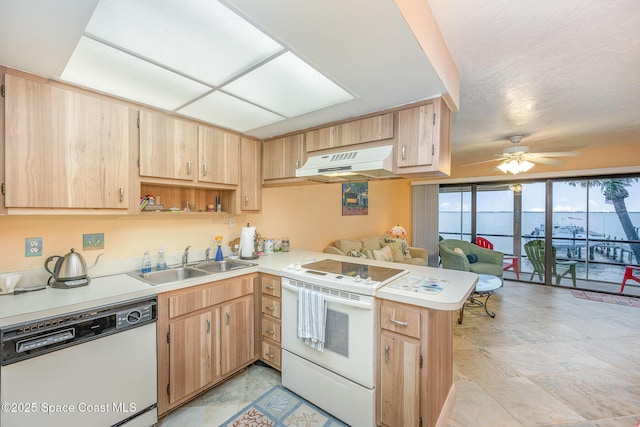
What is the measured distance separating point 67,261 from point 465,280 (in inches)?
106

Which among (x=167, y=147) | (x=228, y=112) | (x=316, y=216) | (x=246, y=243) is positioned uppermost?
(x=228, y=112)

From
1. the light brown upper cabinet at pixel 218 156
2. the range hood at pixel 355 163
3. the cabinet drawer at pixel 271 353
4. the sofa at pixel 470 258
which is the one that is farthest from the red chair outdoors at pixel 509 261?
the light brown upper cabinet at pixel 218 156

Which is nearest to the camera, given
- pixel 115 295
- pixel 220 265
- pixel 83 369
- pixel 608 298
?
pixel 83 369

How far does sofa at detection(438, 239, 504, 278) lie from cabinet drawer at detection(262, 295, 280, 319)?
3.52m

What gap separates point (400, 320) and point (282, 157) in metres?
1.91

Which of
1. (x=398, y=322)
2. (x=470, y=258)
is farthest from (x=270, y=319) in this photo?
(x=470, y=258)

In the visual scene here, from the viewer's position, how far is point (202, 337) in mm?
1975

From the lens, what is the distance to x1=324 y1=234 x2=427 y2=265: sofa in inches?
165


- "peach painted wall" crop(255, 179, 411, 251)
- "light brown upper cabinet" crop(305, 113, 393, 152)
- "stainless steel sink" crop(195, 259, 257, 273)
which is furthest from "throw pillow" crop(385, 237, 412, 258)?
"stainless steel sink" crop(195, 259, 257, 273)

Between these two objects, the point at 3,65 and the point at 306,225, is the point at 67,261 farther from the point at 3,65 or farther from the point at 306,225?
the point at 306,225

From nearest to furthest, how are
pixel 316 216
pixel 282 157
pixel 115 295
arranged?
1. pixel 115 295
2. pixel 282 157
3. pixel 316 216

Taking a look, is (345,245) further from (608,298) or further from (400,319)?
(608,298)

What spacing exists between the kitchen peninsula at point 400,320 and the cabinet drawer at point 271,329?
69 centimetres

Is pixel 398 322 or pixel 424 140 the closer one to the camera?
pixel 398 322
